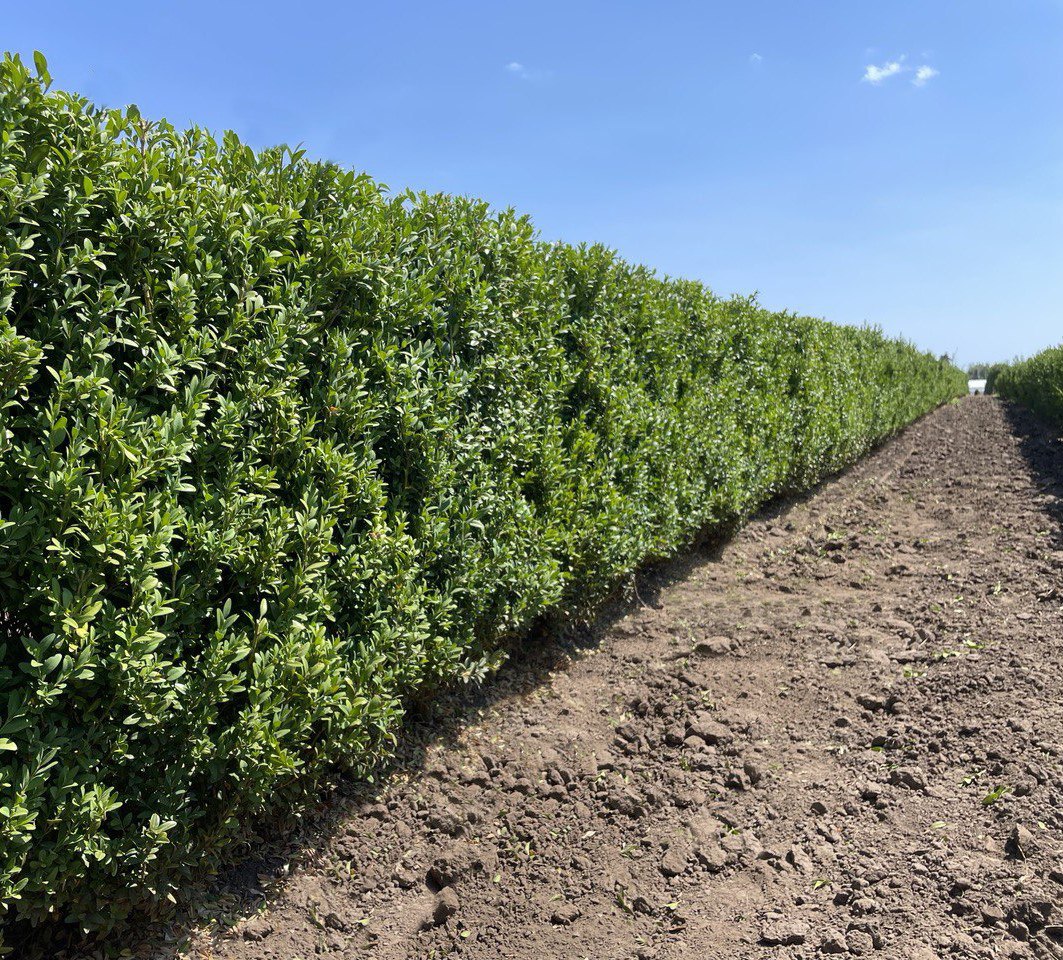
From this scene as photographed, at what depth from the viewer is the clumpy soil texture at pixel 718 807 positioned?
11.3ft

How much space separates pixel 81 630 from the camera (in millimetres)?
2707

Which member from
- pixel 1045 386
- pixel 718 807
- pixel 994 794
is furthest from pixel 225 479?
pixel 1045 386

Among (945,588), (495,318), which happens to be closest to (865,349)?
(945,588)

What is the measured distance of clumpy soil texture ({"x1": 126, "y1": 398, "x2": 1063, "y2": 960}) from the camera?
3443mm

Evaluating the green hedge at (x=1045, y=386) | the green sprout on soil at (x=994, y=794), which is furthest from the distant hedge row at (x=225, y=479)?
the green hedge at (x=1045, y=386)

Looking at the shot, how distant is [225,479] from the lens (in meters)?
3.28

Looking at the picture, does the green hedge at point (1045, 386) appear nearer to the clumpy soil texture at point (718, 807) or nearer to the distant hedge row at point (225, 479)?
the clumpy soil texture at point (718, 807)

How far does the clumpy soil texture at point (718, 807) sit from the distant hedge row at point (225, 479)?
470 millimetres

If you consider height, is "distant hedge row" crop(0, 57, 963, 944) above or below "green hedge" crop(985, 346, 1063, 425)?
below

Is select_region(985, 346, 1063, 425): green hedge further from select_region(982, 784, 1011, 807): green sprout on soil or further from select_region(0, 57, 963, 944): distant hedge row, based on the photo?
select_region(0, 57, 963, 944): distant hedge row

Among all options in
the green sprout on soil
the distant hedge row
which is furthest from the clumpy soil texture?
the distant hedge row

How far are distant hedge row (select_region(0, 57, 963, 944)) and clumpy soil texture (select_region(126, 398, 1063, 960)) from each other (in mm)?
470

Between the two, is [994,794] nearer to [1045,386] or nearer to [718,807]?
[718,807]

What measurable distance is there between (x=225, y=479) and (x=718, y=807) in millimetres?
3101
